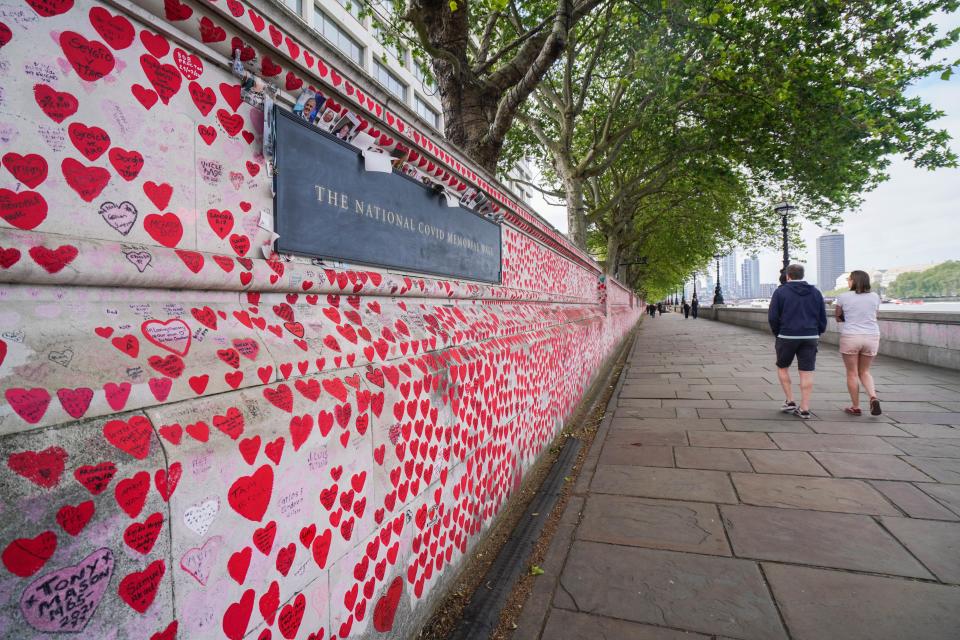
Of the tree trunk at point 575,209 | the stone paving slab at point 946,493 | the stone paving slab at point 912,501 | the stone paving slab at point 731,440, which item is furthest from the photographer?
the tree trunk at point 575,209

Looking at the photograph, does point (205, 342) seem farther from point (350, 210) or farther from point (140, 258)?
point (350, 210)

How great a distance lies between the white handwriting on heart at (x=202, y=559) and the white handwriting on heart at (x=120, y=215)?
76cm

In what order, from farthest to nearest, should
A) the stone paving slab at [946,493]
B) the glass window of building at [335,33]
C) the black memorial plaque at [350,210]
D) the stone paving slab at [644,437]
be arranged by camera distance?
1. the glass window of building at [335,33]
2. the stone paving slab at [644,437]
3. the stone paving slab at [946,493]
4. the black memorial plaque at [350,210]

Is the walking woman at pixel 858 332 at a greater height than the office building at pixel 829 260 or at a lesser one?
lesser

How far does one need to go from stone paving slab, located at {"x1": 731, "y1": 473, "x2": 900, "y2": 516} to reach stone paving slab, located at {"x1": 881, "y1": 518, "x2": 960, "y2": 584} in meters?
0.15

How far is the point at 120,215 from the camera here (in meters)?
0.99

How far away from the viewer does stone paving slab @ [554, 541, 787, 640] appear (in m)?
1.87

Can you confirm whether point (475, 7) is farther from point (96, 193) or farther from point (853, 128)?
point (96, 193)

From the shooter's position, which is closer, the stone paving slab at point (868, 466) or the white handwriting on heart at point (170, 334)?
the white handwriting on heart at point (170, 334)

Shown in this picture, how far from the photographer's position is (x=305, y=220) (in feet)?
4.84

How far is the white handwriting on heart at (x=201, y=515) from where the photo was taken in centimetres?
95

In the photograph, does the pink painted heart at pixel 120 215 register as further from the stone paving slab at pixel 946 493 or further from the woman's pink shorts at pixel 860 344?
the woman's pink shorts at pixel 860 344

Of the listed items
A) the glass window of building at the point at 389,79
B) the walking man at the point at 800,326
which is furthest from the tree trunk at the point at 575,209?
the glass window of building at the point at 389,79

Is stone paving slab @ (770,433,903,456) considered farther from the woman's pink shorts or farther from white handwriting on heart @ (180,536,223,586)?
white handwriting on heart @ (180,536,223,586)
